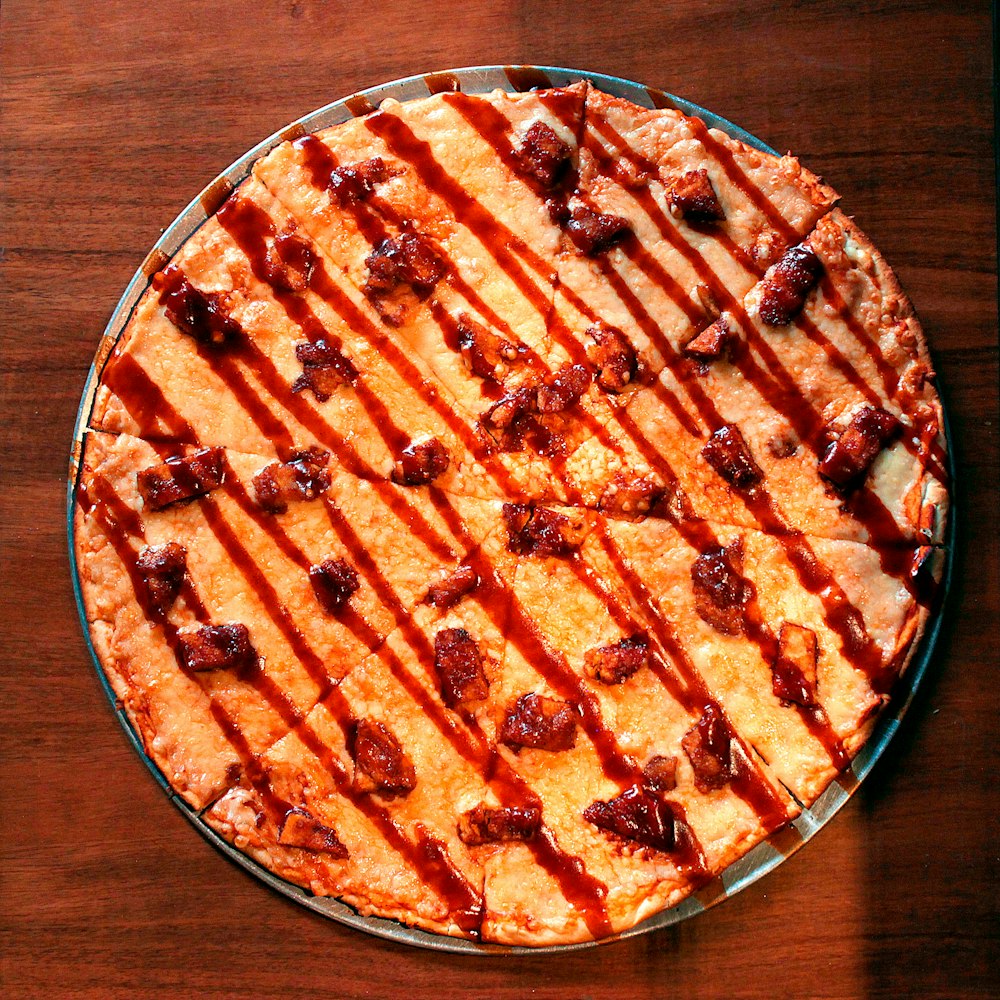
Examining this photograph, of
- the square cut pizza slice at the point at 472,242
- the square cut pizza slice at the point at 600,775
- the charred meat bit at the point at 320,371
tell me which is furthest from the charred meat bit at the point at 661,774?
the charred meat bit at the point at 320,371

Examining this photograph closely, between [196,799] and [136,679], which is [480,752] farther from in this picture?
[136,679]

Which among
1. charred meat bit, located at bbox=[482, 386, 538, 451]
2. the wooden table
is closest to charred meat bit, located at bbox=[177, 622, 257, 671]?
the wooden table

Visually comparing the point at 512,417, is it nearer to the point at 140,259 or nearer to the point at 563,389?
the point at 563,389

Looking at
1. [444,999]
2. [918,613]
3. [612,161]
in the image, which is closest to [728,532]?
[918,613]


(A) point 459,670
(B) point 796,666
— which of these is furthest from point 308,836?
(B) point 796,666

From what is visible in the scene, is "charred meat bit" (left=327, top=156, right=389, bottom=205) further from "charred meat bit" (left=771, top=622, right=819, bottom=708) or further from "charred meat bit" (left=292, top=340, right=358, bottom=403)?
"charred meat bit" (left=771, top=622, right=819, bottom=708)

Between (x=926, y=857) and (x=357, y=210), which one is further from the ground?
(x=357, y=210)

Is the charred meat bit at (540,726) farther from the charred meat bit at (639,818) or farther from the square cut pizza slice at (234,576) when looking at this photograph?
the square cut pizza slice at (234,576)

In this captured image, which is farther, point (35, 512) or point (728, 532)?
point (35, 512)
